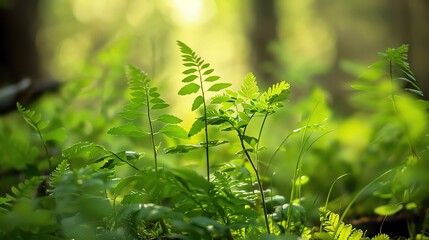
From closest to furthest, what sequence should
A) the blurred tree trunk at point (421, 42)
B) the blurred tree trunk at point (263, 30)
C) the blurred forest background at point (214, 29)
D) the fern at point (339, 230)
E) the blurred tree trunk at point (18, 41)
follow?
1. the fern at point (339, 230)
2. the blurred tree trunk at point (421, 42)
3. the blurred tree trunk at point (18, 41)
4. the blurred tree trunk at point (263, 30)
5. the blurred forest background at point (214, 29)

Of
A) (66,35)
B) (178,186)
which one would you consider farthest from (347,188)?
(66,35)

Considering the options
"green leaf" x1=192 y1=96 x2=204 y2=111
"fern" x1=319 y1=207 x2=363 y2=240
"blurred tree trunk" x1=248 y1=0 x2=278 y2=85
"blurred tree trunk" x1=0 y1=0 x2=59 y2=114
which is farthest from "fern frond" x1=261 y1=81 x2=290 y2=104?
"blurred tree trunk" x1=248 y1=0 x2=278 y2=85

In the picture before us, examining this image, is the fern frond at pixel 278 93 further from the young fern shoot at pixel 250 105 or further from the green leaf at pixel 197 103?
the green leaf at pixel 197 103

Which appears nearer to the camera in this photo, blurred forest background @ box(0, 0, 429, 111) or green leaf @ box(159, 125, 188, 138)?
green leaf @ box(159, 125, 188, 138)

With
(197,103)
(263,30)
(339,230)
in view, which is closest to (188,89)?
(197,103)

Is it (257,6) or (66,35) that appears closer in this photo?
(257,6)

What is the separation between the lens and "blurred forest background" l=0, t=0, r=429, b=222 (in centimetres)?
222

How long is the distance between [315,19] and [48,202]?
20.8m

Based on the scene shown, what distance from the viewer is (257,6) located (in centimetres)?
895

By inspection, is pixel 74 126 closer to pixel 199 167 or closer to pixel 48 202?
pixel 199 167

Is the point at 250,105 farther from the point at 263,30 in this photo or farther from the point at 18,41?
the point at 263,30

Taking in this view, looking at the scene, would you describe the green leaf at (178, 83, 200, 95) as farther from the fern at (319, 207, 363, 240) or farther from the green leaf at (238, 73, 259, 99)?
the fern at (319, 207, 363, 240)

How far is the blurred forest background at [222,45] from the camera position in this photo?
7.29ft

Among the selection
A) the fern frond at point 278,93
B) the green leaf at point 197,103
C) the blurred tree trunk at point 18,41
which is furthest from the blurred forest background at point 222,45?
the green leaf at point 197,103
